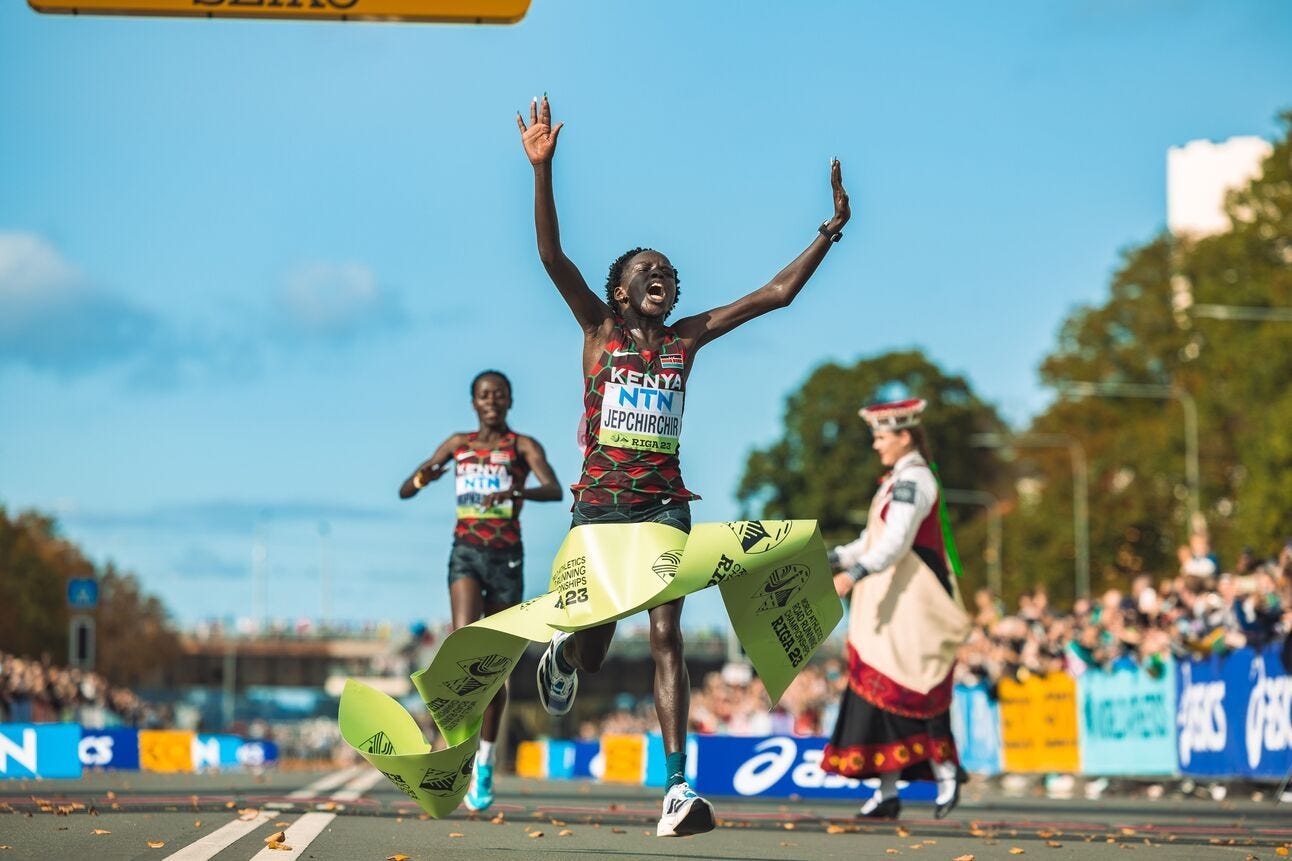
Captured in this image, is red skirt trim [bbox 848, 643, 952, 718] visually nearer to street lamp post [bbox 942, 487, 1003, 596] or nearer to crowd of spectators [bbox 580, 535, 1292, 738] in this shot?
crowd of spectators [bbox 580, 535, 1292, 738]

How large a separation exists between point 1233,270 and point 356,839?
57.2 meters

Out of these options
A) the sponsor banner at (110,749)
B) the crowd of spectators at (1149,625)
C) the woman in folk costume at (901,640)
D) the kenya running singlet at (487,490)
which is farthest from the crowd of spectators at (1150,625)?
the sponsor banner at (110,749)

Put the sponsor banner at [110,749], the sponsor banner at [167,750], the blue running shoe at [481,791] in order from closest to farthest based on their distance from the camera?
the blue running shoe at [481,791] → the sponsor banner at [110,749] → the sponsor banner at [167,750]

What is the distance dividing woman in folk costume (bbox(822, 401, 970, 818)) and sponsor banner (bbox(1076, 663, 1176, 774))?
8493 millimetres

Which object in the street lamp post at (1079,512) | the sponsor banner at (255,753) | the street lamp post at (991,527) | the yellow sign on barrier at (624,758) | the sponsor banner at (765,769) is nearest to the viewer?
the sponsor banner at (765,769)

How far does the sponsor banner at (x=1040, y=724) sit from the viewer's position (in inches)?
890

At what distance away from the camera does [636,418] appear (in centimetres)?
871

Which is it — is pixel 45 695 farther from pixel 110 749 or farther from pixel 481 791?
pixel 481 791

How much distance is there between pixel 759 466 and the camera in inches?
3253

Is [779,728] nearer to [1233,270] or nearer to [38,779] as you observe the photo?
[38,779]

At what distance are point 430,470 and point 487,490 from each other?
385 millimetres

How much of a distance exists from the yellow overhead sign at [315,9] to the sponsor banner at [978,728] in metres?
A: 15.3

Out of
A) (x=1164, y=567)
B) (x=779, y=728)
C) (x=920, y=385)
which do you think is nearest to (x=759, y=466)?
(x=920, y=385)

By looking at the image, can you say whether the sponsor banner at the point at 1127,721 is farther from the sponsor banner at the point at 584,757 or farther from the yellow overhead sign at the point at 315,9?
the yellow overhead sign at the point at 315,9
